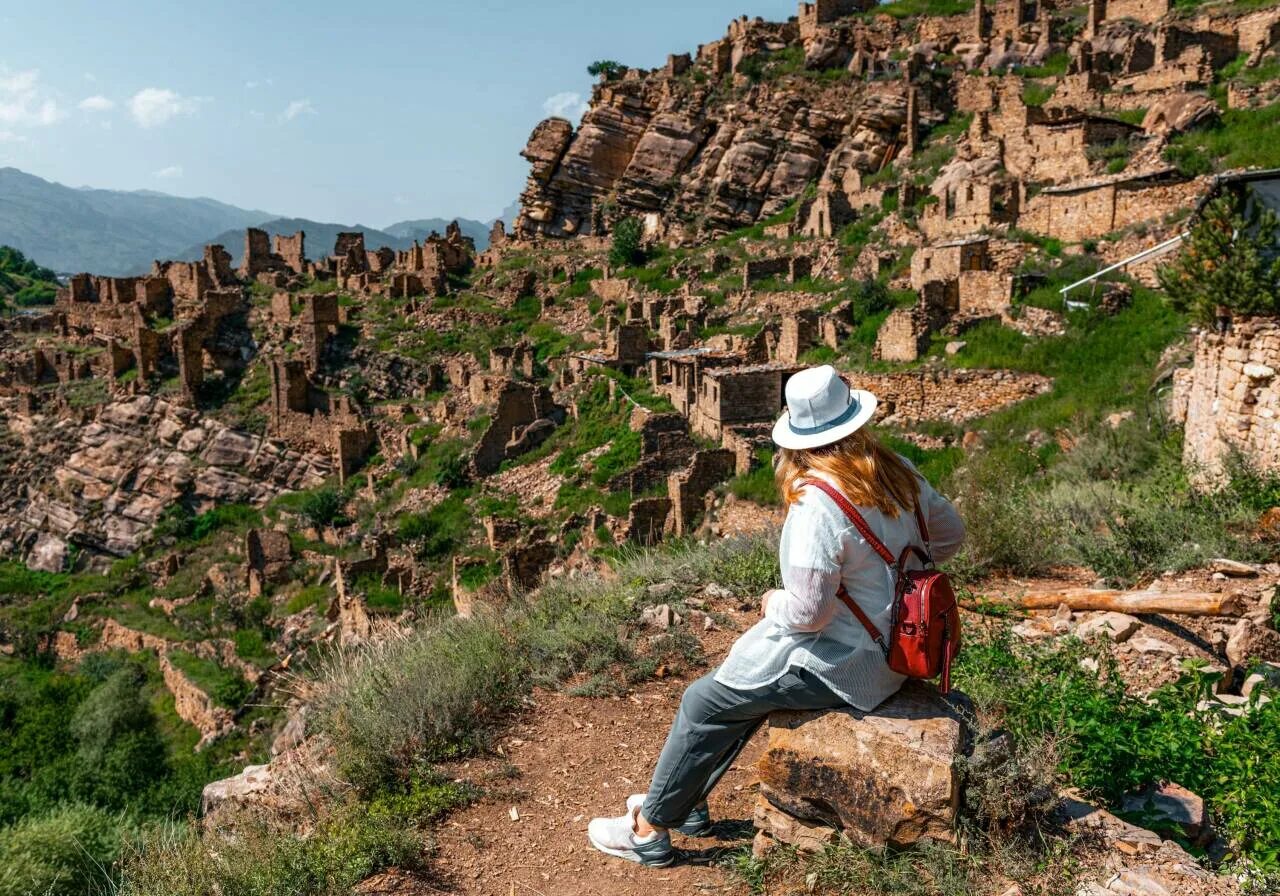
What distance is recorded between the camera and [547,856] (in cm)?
420

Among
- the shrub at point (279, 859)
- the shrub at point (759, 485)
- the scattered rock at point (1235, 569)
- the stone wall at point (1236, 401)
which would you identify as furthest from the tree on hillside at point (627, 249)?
the shrub at point (279, 859)

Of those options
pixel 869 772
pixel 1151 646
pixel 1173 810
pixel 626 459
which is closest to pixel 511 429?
pixel 626 459

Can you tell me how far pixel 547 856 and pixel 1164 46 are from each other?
31.1 metres

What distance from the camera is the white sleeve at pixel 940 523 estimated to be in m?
3.65

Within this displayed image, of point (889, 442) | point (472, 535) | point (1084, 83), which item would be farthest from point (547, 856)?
point (1084, 83)

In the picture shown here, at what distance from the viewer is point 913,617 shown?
3297 millimetres

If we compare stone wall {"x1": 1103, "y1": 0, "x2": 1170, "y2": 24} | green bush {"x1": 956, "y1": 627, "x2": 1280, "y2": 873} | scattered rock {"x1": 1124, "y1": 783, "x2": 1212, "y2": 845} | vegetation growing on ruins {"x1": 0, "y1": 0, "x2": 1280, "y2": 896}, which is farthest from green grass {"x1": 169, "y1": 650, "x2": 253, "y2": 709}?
stone wall {"x1": 1103, "y1": 0, "x2": 1170, "y2": 24}

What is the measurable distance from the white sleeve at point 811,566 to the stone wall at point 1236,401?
5933 millimetres

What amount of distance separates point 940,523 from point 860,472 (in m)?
0.56

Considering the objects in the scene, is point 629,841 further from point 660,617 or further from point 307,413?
point 307,413

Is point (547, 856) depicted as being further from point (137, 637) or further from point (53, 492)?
point (53, 492)

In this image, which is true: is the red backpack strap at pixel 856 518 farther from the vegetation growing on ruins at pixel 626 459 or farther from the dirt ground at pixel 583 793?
the dirt ground at pixel 583 793

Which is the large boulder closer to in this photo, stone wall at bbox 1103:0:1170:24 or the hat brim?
the hat brim

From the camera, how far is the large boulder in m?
3.30
